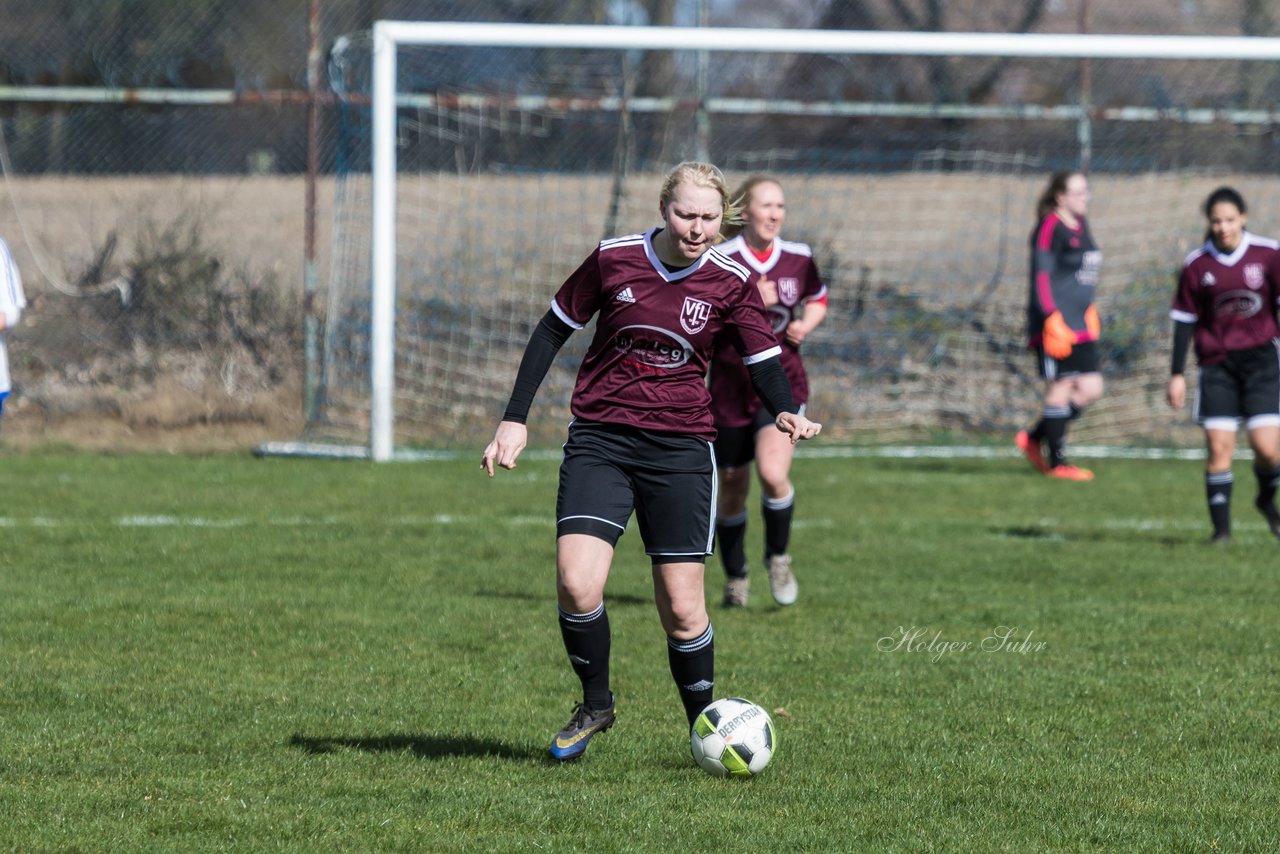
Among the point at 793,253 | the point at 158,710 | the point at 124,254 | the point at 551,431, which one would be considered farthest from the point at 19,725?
the point at 124,254

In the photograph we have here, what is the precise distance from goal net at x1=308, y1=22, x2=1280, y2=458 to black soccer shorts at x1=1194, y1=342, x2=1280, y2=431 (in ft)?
14.7

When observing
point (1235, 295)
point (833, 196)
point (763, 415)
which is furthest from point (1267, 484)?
point (833, 196)

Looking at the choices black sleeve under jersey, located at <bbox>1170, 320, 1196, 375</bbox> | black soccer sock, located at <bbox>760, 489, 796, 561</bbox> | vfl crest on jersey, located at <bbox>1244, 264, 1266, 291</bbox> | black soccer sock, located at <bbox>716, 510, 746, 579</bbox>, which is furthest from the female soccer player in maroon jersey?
black soccer sock, located at <bbox>716, 510, 746, 579</bbox>

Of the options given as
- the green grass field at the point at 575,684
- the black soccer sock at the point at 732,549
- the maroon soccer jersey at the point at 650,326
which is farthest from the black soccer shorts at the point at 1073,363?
the maroon soccer jersey at the point at 650,326

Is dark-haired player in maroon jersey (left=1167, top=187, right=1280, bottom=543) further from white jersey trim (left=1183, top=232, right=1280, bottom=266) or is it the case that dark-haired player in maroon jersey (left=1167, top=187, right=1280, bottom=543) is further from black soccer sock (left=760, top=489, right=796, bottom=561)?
black soccer sock (left=760, top=489, right=796, bottom=561)

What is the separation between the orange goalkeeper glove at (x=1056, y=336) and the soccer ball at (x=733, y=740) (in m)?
7.94

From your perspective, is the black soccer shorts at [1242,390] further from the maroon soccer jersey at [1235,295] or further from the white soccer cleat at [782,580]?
the white soccer cleat at [782,580]

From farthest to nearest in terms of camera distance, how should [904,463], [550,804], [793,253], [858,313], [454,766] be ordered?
[858,313] → [904,463] → [793,253] → [454,766] → [550,804]

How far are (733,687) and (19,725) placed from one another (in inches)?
95.8

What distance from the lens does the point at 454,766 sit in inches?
193

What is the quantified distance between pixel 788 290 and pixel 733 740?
11.0 feet

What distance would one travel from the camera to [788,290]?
7.72 metres

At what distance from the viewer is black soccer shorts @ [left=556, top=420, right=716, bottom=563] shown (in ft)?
16.1

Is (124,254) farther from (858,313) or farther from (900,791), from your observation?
(900,791)
